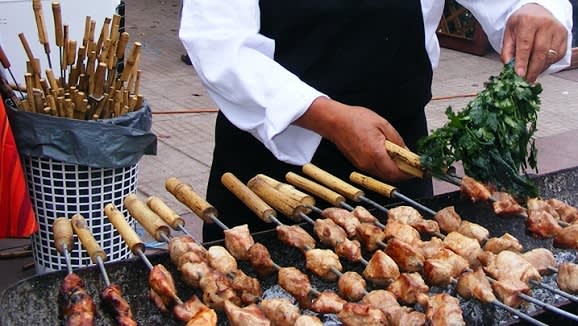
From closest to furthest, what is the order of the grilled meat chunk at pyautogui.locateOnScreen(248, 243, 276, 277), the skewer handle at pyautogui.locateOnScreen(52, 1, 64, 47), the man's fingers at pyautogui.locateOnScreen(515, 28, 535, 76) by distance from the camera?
the grilled meat chunk at pyautogui.locateOnScreen(248, 243, 276, 277) → the man's fingers at pyautogui.locateOnScreen(515, 28, 535, 76) → the skewer handle at pyautogui.locateOnScreen(52, 1, 64, 47)

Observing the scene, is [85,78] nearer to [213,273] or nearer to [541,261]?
[213,273]

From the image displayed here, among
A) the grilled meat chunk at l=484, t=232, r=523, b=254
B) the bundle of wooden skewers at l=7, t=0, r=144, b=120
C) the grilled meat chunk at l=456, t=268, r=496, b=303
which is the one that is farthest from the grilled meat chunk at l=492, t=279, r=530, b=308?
the bundle of wooden skewers at l=7, t=0, r=144, b=120

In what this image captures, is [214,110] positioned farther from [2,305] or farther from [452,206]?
[2,305]

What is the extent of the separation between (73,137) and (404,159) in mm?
1823

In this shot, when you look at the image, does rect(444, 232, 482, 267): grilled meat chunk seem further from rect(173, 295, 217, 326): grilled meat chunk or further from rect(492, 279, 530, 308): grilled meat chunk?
rect(173, 295, 217, 326): grilled meat chunk

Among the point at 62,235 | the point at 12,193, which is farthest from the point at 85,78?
the point at 62,235

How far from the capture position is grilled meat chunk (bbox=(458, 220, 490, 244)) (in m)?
2.32

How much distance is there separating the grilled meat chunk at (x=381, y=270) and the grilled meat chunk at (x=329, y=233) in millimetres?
156

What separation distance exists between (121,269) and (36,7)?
1836mm

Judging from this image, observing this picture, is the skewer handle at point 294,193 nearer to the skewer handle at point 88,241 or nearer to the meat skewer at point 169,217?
the meat skewer at point 169,217

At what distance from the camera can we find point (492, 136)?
2.35m

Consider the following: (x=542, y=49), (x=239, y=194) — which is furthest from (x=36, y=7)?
(x=542, y=49)

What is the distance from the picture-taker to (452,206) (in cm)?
251

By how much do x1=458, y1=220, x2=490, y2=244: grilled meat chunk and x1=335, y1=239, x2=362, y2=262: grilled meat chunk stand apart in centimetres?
34
